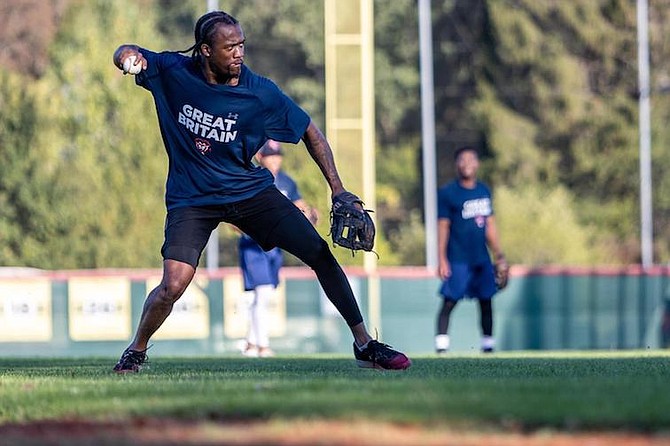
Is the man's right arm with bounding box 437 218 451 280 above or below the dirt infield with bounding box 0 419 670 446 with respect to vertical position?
above

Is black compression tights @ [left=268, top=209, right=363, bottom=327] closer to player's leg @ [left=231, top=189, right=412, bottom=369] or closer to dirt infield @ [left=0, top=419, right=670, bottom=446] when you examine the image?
player's leg @ [left=231, top=189, right=412, bottom=369]

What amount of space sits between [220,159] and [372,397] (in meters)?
2.73

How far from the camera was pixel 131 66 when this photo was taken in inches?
334

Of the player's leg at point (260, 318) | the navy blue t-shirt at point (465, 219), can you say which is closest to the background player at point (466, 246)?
the navy blue t-shirt at point (465, 219)

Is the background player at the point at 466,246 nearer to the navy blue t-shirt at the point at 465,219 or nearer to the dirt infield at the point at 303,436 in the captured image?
the navy blue t-shirt at the point at 465,219

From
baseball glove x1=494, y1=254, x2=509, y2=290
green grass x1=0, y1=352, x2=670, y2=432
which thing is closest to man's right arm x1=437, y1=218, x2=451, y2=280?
baseball glove x1=494, y1=254, x2=509, y2=290

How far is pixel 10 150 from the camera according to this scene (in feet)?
106

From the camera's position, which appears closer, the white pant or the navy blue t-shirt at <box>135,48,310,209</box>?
the navy blue t-shirt at <box>135,48,310,209</box>

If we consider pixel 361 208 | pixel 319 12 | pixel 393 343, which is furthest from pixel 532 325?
pixel 319 12

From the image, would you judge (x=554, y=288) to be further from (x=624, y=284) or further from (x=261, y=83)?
(x=261, y=83)

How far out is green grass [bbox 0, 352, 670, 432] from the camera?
576 cm

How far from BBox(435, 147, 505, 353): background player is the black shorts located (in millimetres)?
6395

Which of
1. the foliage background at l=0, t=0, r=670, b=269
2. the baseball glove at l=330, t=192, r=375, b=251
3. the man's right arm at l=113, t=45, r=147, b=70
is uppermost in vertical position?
the foliage background at l=0, t=0, r=670, b=269

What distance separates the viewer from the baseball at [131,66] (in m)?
8.44
